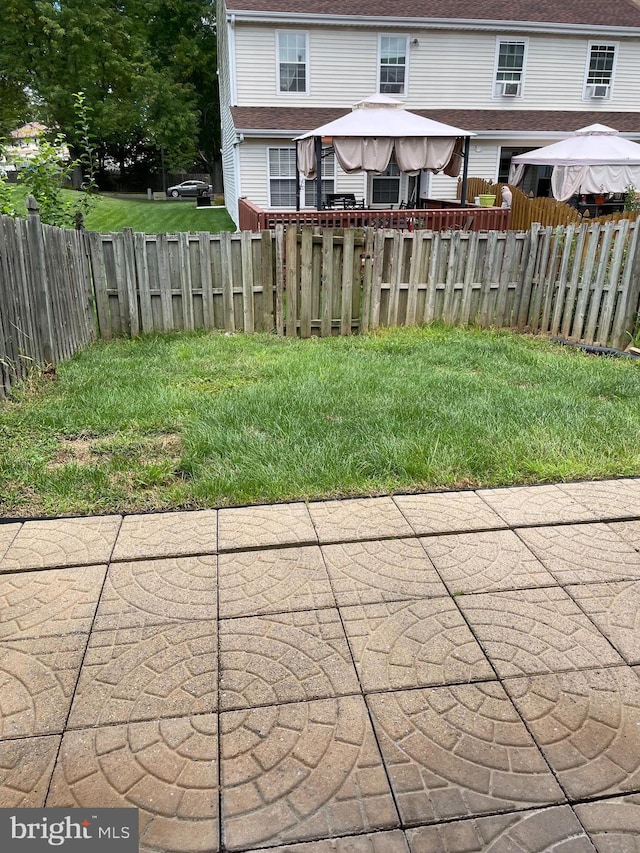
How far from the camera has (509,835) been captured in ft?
6.06

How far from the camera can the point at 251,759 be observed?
207cm

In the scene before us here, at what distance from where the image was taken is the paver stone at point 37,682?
7.27 ft

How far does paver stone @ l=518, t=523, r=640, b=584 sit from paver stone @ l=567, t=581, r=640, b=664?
7 cm

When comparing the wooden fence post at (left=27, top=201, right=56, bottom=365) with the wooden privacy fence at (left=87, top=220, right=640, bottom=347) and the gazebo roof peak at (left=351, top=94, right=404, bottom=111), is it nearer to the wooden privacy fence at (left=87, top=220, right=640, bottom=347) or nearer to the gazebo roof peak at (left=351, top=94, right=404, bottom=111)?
the wooden privacy fence at (left=87, top=220, right=640, bottom=347)

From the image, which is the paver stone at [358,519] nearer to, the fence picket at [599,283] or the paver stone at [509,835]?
the paver stone at [509,835]

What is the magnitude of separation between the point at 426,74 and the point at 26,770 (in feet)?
68.7

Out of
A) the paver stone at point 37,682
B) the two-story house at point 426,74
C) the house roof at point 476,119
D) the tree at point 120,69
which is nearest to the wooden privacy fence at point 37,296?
the paver stone at point 37,682

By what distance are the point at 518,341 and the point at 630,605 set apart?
5645 millimetres

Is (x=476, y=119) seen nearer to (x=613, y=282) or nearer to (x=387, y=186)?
(x=387, y=186)

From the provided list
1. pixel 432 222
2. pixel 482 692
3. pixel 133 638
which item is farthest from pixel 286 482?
pixel 432 222

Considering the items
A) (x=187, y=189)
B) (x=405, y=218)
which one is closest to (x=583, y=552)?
(x=405, y=218)

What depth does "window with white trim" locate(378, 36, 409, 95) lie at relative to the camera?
18812 mm

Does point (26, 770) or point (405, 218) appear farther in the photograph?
point (405, 218)

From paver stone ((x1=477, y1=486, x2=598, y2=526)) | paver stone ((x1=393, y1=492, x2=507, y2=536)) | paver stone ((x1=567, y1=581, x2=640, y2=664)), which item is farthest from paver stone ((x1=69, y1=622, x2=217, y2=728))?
paver stone ((x1=477, y1=486, x2=598, y2=526))
